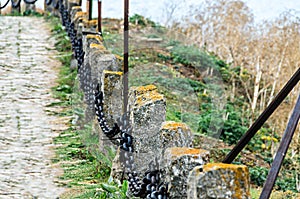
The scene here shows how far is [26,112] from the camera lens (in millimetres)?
7496

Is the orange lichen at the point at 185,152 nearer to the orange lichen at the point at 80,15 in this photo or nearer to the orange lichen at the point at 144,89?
the orange lichen at the point at 144,89

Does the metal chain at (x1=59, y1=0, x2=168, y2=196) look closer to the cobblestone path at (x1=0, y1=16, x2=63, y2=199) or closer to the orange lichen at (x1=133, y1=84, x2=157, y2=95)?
the orange lichen at (x1=133, y1=84, x2=157, y2=95)

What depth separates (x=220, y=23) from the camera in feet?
49.5

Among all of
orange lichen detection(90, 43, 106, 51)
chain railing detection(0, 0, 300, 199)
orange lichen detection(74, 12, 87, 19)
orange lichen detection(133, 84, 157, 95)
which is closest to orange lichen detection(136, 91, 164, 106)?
orange lichen detection(133, 84, 157, 95)

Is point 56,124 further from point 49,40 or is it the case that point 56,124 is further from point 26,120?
point 49,40

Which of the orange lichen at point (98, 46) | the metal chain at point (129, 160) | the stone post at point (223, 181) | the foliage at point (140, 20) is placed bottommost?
the foliage at point (140, 20)

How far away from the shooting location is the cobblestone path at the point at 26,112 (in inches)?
213

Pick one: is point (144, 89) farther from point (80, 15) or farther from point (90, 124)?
point (80, 15)

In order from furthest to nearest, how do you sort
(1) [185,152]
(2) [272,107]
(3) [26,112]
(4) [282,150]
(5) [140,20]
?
(5) [140,20] → (3) [26,112] → (1) [185,152] → (2) [272,107] → (4) [282,150]

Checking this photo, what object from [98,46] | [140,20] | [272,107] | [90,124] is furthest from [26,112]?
[140,20]

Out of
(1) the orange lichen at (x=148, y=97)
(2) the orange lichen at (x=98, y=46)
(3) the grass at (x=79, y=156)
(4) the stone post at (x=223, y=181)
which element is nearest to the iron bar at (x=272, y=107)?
(4) the stone post at (x=223, y=181)

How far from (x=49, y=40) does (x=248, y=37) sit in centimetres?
599

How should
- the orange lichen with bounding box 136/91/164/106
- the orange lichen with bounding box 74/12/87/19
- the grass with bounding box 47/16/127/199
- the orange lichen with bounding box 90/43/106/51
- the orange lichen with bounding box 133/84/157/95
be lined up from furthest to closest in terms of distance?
the orange lichen with bounding box 74/12/87/19, the orange lichen with bounding box 90/43/106/51, the grass with bounding box 47/16/127/199, the orange lichen with bounding box 133/84/157/95, the orange lichen with bounding box 136/91/164/106

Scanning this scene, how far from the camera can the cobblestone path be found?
5406 millimetres
